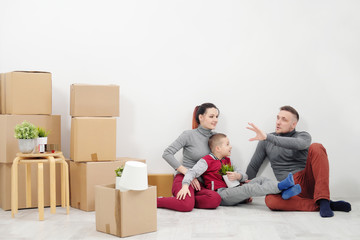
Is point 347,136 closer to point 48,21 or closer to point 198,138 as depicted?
point 198,138

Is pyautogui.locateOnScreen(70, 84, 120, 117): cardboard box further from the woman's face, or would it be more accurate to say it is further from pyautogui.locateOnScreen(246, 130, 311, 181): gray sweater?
pyautogui.locateOnScreen(246, 130, 311, 181): gray sweater

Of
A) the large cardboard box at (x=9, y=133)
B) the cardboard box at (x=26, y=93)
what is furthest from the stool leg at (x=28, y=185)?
the cardboard box at (x=26, y=93)

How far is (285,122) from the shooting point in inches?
136

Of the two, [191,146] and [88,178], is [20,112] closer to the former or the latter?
[88,178]

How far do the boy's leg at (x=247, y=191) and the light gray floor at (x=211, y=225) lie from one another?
90 mm

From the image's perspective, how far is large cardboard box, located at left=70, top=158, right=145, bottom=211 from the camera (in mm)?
3137

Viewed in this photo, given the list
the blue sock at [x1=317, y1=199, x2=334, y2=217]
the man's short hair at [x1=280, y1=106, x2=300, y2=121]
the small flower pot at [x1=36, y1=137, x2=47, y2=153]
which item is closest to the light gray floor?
the blue sock at [x1=317, y1=199, x2=334, y2=217]

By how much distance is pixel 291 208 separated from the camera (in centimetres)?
311

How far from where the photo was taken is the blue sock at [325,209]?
115 inches

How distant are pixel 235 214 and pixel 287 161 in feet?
2.42

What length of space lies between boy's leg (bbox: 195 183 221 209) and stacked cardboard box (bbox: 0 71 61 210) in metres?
1.06

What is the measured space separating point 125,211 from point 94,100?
1039 mm

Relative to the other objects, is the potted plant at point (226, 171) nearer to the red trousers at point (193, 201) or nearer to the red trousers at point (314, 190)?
the red trousers at point (193, 201)

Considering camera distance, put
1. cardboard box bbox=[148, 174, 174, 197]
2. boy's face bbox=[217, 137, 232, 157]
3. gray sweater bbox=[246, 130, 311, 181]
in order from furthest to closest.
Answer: cardboard box bbox=[148, 174, 174, 197] < boy's face bbox=[217, 137, 232, 157] < gray sweater bbox=[246, 130, 311, 181]
